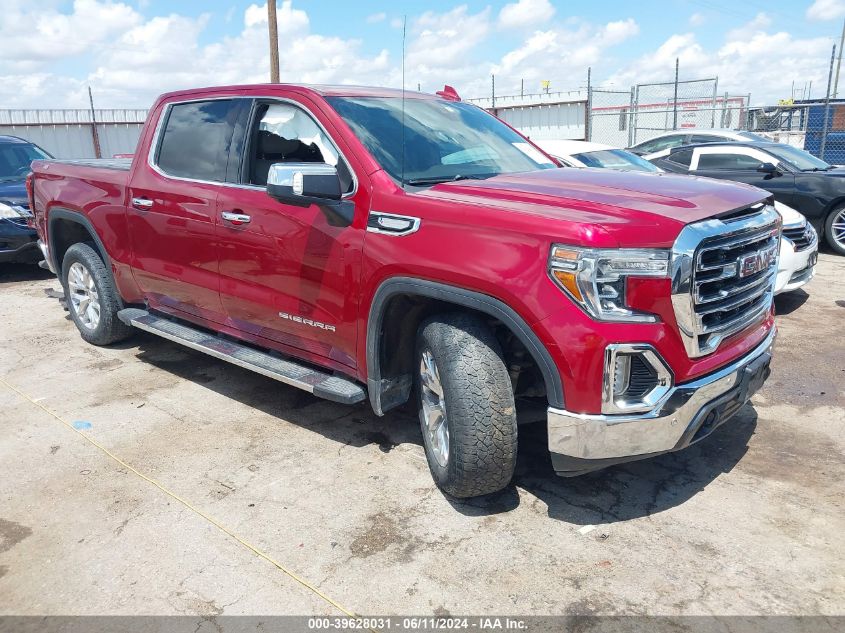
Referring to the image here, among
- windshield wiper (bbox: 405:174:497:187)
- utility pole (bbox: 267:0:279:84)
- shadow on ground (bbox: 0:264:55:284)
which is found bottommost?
shadow on ground (bbox: 0:264:55:284)

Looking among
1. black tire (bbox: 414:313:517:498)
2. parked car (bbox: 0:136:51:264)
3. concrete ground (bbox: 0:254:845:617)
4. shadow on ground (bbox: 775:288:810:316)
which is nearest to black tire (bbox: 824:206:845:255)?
shadow on ground (bbox: 775:288:810:316)

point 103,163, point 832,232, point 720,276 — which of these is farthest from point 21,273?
point 832,232

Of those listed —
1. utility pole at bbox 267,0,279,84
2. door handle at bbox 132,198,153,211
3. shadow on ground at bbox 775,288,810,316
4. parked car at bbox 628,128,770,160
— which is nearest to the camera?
door handle at bbox 132,198,153,211

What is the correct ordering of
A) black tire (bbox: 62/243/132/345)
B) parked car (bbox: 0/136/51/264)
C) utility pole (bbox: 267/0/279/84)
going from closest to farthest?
black tire (bbox: 62/243/132/345) → parked car (bbox: 0/136/51/264) → utility pole (bbox: 267/0/279/84)

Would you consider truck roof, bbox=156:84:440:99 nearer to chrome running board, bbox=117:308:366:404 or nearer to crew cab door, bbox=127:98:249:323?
crew cab door, bbox=127:98:249:323

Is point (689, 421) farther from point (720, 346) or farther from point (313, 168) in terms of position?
point (313, 168)

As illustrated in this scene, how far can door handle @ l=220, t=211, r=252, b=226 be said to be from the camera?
161 inches

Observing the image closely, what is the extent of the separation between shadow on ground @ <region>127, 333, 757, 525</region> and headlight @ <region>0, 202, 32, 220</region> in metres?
4.83

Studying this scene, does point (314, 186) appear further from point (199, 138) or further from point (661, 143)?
point (661, 143)

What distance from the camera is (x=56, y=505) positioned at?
3.53 m

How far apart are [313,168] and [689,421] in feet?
6.93

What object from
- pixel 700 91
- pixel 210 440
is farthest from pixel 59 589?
pixel 700 91

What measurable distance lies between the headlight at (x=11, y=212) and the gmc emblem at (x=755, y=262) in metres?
8.26

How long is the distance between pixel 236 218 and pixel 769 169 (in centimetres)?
772
